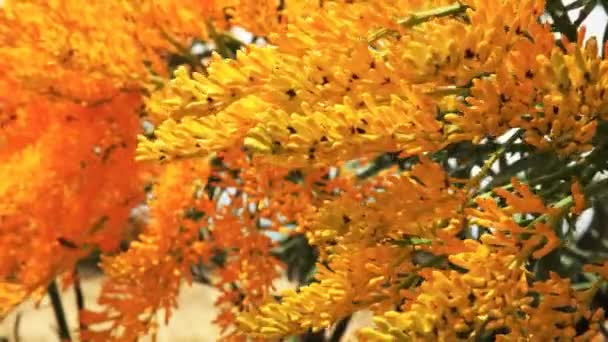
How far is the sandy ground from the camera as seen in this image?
10680 mm

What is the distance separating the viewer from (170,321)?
1170cm

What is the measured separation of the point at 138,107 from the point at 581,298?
221 centimetres

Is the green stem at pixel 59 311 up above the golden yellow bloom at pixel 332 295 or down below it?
below

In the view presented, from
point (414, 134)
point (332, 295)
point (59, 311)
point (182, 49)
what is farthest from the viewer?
point (59, 311)

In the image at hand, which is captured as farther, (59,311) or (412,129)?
(59,311)

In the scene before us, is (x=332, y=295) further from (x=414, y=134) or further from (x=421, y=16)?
(x=421, y=16)

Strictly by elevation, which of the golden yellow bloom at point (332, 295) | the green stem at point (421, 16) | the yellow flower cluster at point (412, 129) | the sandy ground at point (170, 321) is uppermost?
the green stem at point (421, 16)

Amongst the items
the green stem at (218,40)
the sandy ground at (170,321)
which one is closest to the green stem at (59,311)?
the green stem at (218,40)

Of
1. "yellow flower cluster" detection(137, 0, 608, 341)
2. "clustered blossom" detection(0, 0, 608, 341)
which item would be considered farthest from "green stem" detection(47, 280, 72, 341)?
"yellow flower cluster" detection(137, 0, 608, 341)

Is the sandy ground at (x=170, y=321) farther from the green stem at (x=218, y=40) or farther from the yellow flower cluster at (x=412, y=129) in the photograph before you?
the yellow flower cluster at (x=412, y=129)

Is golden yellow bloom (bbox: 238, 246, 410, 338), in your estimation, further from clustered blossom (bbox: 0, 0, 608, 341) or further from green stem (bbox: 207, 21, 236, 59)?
green stem (bbox: 207, 21, 236, 59)

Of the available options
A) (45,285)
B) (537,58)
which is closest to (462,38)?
(537,58)

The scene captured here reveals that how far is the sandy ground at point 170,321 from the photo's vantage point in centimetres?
1068

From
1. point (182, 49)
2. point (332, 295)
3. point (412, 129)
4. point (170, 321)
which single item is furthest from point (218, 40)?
point (170, 321)
